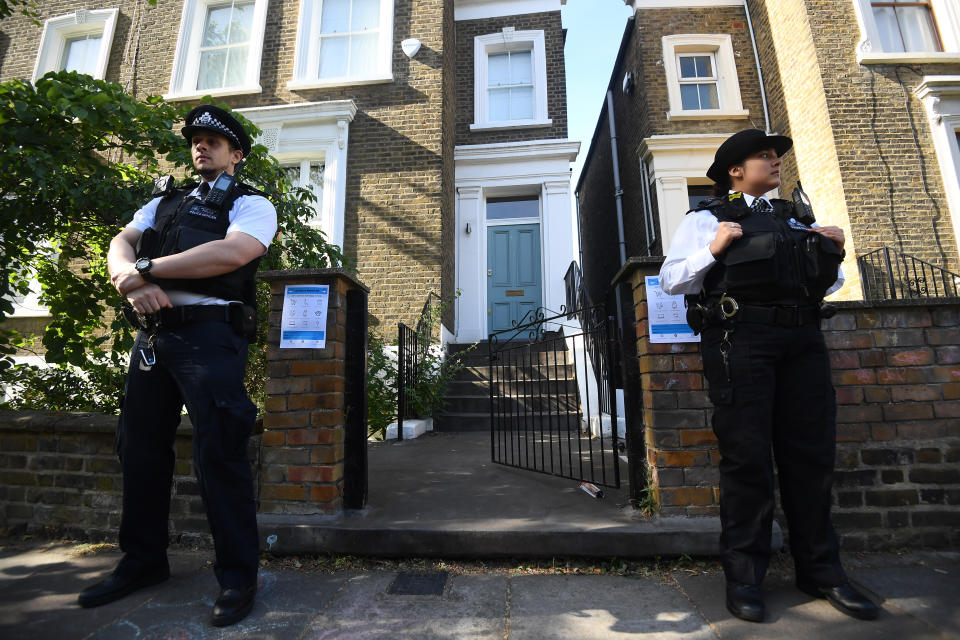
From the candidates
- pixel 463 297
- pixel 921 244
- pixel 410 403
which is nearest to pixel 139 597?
pixel 410 403

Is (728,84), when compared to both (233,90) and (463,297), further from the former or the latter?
(233,90)

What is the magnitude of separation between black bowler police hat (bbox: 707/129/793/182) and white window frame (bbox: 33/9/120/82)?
1197 cm

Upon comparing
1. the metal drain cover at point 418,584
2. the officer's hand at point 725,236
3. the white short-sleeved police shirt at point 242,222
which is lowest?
the metal drain cover at point 418,584

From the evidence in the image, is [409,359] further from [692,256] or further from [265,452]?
[692,256]

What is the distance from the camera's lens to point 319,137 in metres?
7.79

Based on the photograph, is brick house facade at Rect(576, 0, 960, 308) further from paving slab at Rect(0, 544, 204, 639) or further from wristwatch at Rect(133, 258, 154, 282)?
paving slab at Rect(0, 544, 204, 639)

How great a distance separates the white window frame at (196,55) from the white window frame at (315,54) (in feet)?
2.41

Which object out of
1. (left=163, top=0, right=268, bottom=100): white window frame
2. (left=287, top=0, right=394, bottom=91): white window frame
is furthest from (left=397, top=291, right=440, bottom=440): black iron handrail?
(left=163, top=0, right=268, bottom=100): white window frame

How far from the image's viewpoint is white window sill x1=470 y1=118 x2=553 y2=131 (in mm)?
8641

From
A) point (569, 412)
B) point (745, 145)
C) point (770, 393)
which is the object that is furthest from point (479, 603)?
point (569, 412)

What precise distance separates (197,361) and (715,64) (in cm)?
1069

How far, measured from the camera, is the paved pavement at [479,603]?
1.59 m

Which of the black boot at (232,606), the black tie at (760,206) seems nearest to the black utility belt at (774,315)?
the black tie at (760,206)

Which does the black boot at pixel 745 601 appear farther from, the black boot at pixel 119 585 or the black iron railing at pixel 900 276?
the black iron railing at pixel 900 276
